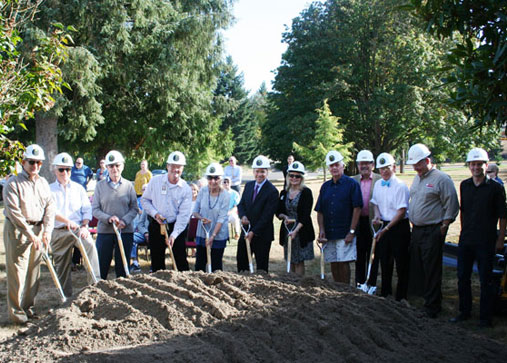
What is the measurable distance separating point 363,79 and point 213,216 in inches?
1132

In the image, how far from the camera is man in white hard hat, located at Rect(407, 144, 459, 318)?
20.5 feet

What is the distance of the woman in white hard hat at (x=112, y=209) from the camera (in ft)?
22.1

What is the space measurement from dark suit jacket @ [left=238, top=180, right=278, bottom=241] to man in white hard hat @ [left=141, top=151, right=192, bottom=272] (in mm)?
842

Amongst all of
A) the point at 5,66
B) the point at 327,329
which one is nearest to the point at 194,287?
the point at 327,329

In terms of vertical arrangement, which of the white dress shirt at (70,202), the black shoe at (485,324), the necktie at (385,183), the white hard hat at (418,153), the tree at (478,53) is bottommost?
the black shoe at (485,324)

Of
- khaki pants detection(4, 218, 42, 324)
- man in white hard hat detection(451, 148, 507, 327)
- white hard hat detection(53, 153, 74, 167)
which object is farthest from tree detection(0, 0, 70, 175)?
man in white hard hat detection(451, 148, 507, 327)

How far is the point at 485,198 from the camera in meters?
5.88

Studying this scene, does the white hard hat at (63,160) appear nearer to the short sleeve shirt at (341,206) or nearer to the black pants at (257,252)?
the black pants at (257,252)

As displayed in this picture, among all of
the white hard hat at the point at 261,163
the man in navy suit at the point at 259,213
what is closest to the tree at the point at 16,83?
the white hard hat at the point at 261,163

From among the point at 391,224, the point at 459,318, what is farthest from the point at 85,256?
the point at 459,318

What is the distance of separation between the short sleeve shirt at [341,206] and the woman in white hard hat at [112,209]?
265 centimetres

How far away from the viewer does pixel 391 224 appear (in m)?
6.60

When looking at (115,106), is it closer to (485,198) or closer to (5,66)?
(5,66)

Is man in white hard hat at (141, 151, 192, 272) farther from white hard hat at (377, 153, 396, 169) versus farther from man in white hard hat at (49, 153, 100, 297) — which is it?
Result: white hard hat at (377, 153, 396, 169)
